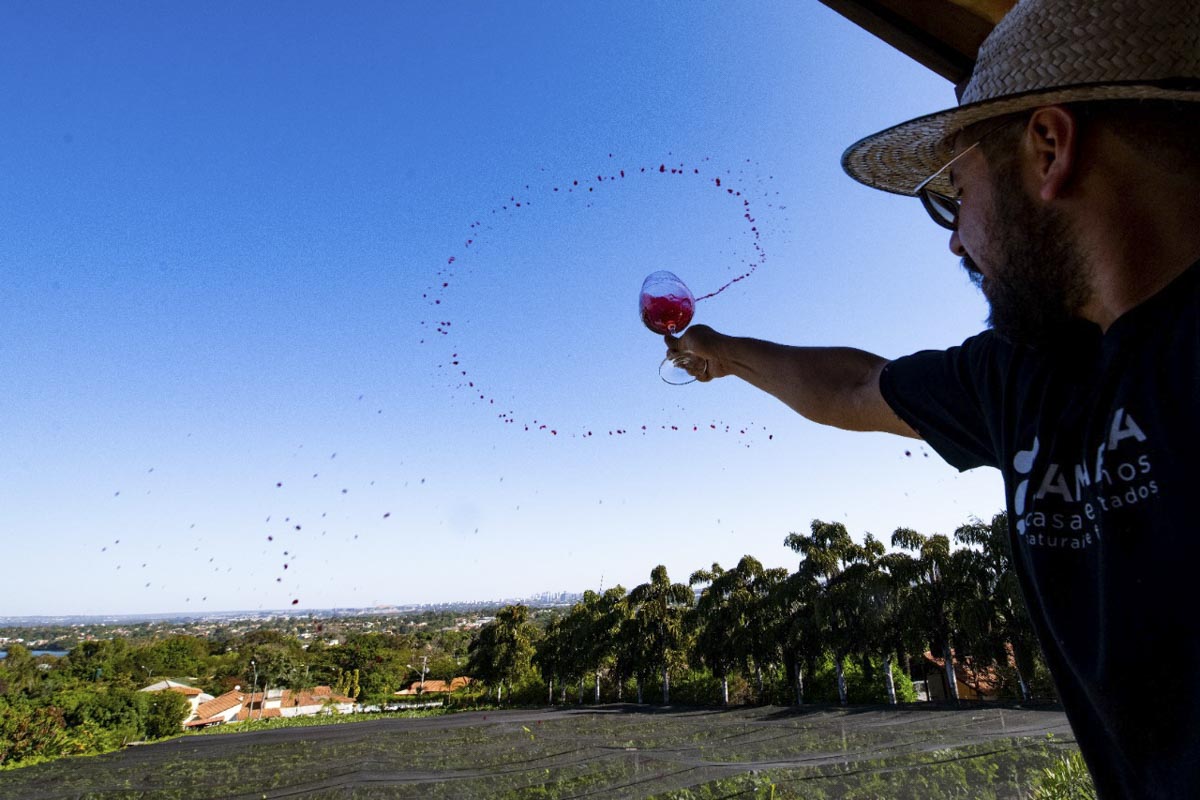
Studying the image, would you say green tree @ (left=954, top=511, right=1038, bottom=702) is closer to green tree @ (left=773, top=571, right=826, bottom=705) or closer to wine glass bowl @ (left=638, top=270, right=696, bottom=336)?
green tree @ (left=773, top=571, right=826, bottom=705)

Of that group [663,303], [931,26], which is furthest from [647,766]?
[931,26]

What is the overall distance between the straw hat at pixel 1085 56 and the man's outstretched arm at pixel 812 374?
630 mm

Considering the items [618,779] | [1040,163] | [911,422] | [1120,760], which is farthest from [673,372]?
[618,779]

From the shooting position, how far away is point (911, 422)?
1.24 m

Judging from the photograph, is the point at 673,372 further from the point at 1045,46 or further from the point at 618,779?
the point at 618,779

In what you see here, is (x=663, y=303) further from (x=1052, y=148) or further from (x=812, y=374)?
(x=1052, y=148)

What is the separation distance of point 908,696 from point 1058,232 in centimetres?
3064

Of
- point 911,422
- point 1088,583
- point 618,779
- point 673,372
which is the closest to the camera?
point 1088,583

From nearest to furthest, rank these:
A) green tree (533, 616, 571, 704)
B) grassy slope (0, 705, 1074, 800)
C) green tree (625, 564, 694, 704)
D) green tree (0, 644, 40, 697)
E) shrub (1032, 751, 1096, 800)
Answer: shrub (1032, 751, 1096, 800), grassy slope (0, 705, 1074, 800), green tree (625, 564, 694, 704), green tree (533, 616, 571, 704), green tree (0, 644, 40, 697)

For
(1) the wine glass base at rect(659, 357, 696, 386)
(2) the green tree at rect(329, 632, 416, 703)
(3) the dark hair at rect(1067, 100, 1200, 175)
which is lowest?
(2) the green tree at rect(329, 632, 416, 703)

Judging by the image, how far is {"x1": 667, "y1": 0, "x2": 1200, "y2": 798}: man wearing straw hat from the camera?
0.59 m

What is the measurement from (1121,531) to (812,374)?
0.89m

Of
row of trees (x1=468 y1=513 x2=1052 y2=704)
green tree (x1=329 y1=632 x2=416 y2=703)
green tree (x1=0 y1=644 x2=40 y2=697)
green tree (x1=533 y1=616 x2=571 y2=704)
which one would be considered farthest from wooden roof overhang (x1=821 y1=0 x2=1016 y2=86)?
green tree (x1=329 y1=632 x2=416 y2=703)

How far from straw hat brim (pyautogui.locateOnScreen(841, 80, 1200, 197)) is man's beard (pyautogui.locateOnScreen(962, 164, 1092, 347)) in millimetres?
91
